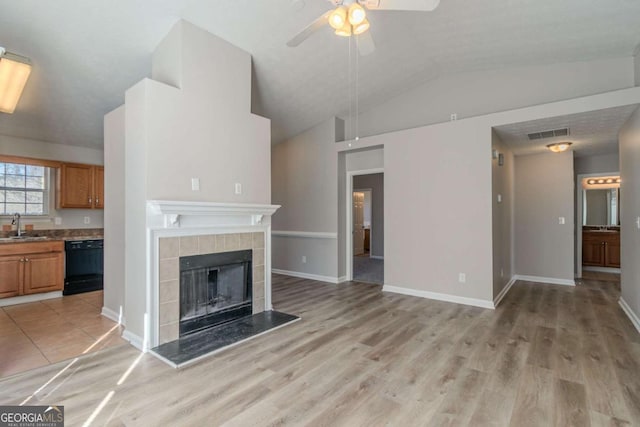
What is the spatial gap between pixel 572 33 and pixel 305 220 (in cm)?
460

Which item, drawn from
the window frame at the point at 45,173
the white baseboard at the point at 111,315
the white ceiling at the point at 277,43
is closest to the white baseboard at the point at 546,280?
the white ceiling at the point at 277,43

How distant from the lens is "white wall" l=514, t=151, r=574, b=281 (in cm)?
536

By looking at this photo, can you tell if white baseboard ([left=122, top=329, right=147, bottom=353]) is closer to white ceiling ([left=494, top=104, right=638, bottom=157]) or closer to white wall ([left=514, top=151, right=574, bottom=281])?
white ceiling ([left=494, top=104, right=638, bottom=157])

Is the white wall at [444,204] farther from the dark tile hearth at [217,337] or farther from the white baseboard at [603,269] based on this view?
the white baseboard at [603,269]

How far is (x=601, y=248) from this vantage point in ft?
21.2

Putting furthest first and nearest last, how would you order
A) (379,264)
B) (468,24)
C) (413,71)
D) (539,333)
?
(379,264)
(413,71)
(468,24)
(539,333)

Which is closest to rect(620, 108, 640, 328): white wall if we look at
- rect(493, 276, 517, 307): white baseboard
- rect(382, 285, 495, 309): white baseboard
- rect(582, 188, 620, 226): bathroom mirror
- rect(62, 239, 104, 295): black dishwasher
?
rect(493, 276, 517, 307): white baseboard

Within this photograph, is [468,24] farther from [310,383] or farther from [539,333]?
[310,383]

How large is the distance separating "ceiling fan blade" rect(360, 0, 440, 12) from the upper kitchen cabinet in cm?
513

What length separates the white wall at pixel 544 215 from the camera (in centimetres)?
536

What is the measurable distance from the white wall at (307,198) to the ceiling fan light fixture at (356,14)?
3269mm

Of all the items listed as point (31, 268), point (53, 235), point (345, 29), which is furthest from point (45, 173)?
point (345, 29)

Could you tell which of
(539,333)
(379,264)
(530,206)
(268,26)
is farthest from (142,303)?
(530,206)

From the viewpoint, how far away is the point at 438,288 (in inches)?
177
